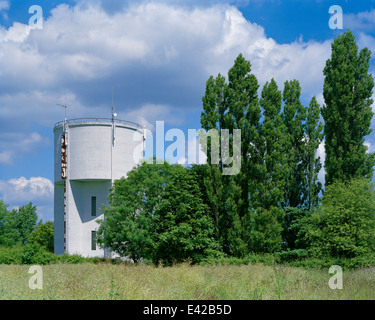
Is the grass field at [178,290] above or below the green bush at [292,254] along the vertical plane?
above

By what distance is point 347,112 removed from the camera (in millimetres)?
27797

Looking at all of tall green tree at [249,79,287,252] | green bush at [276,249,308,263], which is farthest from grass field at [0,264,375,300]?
green bush at [276,249,308,263]

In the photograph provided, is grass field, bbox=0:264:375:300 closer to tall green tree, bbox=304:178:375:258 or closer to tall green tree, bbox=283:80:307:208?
tall green tree, bbox=304:178:375:258

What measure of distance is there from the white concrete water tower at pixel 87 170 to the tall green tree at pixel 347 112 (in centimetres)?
1890

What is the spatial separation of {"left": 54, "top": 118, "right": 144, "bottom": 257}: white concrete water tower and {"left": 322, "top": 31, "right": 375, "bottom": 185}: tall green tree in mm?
18905

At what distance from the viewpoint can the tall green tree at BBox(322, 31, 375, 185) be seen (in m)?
27.0

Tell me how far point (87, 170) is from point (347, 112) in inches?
918

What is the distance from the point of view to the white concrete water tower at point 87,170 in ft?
124

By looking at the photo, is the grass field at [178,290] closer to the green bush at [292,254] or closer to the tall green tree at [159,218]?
the green bush at [292,254]

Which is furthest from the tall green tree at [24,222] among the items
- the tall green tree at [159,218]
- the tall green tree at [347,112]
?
the tall green tree at [347,112]

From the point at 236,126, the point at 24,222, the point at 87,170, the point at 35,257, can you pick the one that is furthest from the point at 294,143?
the point at 24,222

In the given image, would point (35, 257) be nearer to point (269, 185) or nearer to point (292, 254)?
point (269, 185)

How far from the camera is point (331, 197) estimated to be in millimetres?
24750
